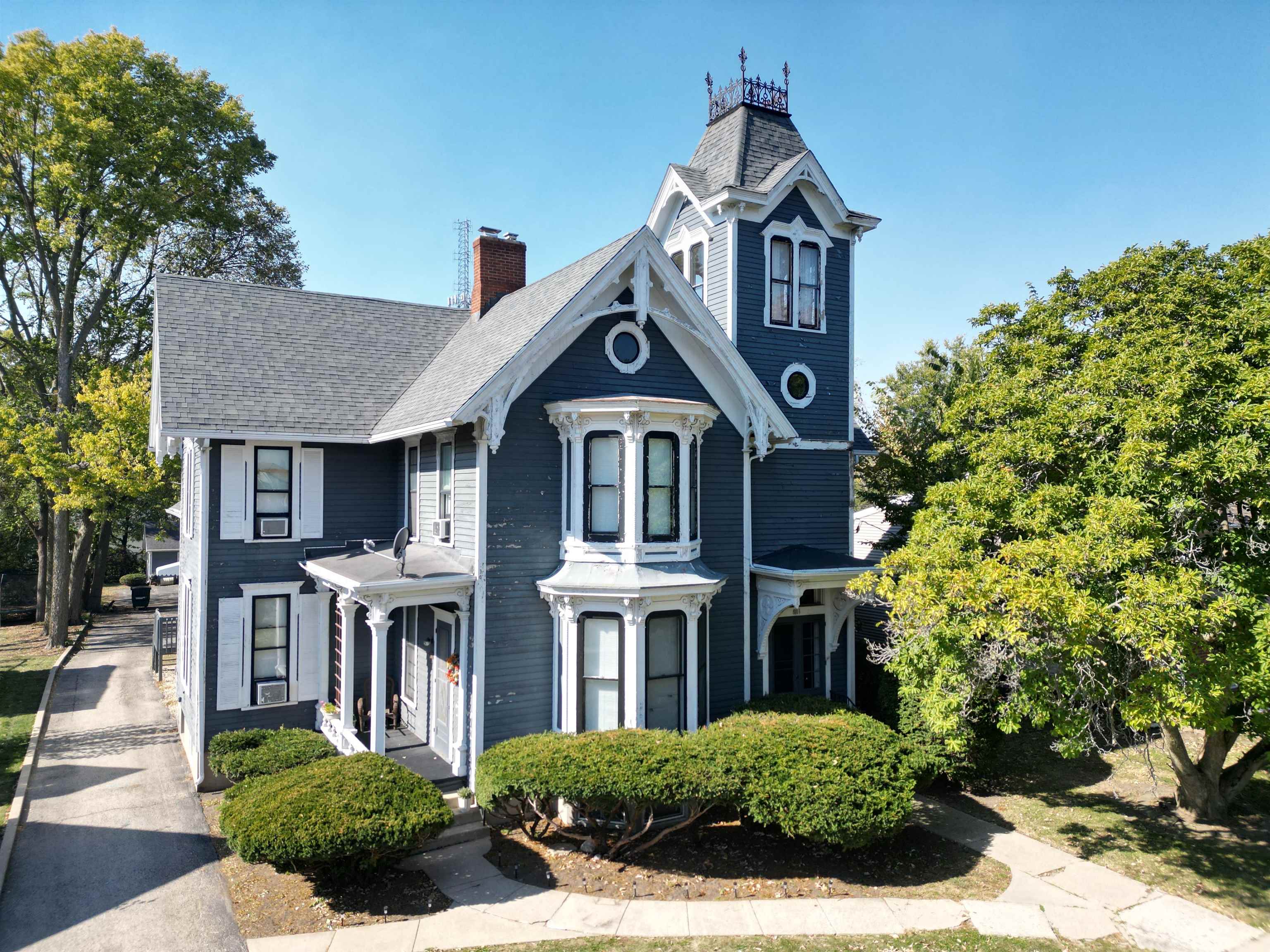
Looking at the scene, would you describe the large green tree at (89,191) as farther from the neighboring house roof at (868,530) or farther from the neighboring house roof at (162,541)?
the neighboring house roof at (868,530)

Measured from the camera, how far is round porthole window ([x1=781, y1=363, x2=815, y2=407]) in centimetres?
1703

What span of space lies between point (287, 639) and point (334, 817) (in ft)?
20.6

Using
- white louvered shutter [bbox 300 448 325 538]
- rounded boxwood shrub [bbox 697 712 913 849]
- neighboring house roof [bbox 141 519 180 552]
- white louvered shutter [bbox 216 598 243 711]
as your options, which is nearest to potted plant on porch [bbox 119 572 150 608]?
neighboring house roof [bbox 141 519 180 552]

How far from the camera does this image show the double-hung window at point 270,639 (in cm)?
1495

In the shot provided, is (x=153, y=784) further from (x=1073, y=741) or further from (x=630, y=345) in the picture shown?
(x=1073, y=741)

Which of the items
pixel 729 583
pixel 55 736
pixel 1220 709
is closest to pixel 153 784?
pixel 55 736

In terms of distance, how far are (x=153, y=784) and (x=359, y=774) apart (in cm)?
678

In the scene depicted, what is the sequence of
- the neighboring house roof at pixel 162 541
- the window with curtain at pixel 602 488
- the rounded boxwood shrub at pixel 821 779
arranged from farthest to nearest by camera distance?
the neighboring house roof at pixel 162 541
the window with curtain at pixel 602 488
the rounded boxwood shrub at pixel 821 779

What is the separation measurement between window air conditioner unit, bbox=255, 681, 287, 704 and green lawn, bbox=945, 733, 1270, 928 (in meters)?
12.7

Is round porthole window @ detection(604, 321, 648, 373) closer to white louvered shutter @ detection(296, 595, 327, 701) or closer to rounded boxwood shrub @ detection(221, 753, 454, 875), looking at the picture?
white louvered shutter @ detection(296, 595, 327, 701)

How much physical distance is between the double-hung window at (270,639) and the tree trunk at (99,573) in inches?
1041

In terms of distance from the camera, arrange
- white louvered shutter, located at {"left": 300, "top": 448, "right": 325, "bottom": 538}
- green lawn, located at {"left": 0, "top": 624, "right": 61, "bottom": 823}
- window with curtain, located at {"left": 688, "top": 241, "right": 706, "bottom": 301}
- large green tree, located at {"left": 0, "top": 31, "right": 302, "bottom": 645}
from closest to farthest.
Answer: green lawn, located at {"left": 0, "top": 624, "right": 61, "bottom": 823} < white louvered shutter, located at {"left": 300, "top": 448, "right": 325, "bottom": 538} < window with curtain, located at {"left": 688, "top": 241, "right": 706, "bottom": 301} < large green tree, located at {"left": 0, "top": 31, "right": 302, "bottom": 645}

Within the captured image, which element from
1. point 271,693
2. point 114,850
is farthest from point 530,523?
point 114,850

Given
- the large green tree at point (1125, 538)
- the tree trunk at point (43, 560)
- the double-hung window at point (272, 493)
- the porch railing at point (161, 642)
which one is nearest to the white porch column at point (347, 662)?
the double-hung window at point (272, 493)
